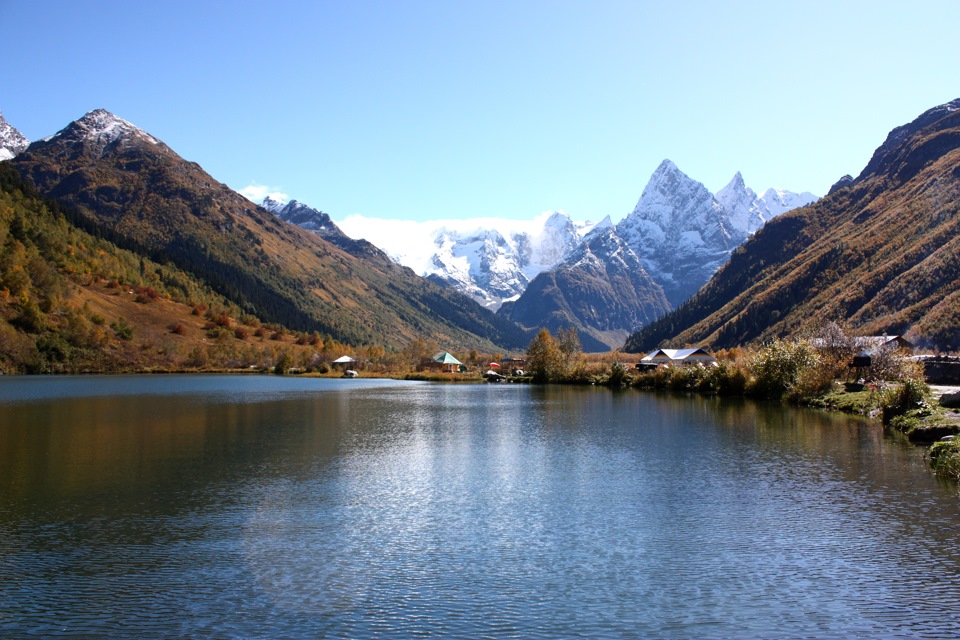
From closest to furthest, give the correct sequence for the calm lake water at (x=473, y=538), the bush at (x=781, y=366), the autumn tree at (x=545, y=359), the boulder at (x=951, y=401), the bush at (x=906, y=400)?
the calm lake water at (x=473, y=538) → the boulder at (x=951, y=401) → the bush at (x=906, y=400) → the bush at (x=781, y=366) → the autumn tree at (x=545, y=359)

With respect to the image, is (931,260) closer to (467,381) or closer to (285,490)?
(467,381)

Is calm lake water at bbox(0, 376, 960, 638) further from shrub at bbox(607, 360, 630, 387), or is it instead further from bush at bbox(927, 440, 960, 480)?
shrub at bbox(607, 360, 630, 387)

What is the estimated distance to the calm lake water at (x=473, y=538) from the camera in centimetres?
1911

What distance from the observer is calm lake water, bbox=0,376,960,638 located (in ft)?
62.7

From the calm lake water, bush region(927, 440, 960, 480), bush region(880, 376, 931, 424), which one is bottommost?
the calm lake water

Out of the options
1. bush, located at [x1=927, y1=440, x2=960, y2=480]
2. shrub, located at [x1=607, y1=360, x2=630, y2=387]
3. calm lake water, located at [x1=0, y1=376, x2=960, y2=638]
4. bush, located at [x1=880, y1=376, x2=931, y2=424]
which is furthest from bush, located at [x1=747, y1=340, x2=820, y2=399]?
bush, located at [x1=927, y1=440, x2=960, y2=480]

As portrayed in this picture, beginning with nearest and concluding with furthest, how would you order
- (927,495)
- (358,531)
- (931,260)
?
(358,531), (927,495), (931,260)

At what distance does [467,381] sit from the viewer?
7520 inches

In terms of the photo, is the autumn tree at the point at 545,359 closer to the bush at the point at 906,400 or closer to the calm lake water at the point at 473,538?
the bush at the point at 906,400

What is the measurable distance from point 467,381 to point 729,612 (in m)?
172

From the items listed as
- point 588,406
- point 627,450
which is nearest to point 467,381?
point 588,406

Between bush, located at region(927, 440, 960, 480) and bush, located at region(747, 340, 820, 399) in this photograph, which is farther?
bush, located at region(747, 340, 820, 399)

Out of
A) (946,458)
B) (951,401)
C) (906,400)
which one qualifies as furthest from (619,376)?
(946,458)

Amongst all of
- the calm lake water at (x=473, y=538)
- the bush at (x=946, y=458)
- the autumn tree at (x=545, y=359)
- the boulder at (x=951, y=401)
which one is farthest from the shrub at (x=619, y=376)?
the bush at (x=946, y=458)
